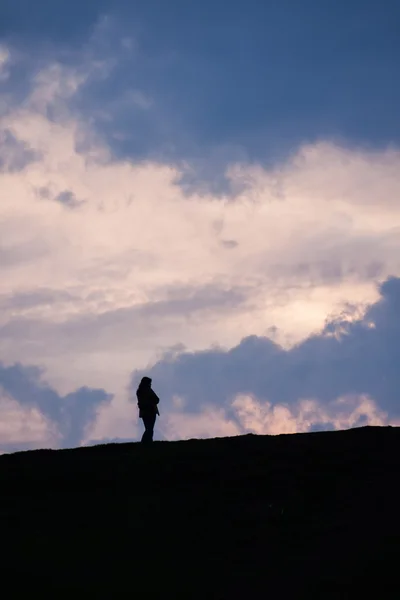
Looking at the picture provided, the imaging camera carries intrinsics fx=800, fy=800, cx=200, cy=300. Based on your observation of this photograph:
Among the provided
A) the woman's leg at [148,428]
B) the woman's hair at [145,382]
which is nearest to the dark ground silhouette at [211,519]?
the woman's leg at [148,428]

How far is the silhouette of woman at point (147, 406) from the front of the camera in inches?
1144

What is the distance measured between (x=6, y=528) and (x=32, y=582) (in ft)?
12.0

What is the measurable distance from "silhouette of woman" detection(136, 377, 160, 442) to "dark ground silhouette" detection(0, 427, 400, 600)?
0.90 metres

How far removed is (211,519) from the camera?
2127 cm

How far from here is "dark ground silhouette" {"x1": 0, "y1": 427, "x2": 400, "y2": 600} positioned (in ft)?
57.9

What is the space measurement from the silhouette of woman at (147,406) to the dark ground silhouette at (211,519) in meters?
0.90

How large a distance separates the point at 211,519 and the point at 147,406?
27.2 feet

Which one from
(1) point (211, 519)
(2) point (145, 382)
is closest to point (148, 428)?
(2) point (145, 382)

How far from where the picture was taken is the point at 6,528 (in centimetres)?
2150

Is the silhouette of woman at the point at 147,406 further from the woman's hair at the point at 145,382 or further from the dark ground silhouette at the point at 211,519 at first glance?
the dark ground silhouette at the point at 211,519

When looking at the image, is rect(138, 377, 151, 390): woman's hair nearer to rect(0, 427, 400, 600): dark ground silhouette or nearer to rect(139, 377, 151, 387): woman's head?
rect(139, 377, 151, 387): woman's head

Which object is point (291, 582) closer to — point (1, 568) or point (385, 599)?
point (385, 599)

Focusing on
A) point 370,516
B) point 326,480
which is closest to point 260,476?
point 326,480

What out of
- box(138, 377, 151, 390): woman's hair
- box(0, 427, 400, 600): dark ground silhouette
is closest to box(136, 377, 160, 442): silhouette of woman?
box(138, 377, 151, 390): woman's hair
